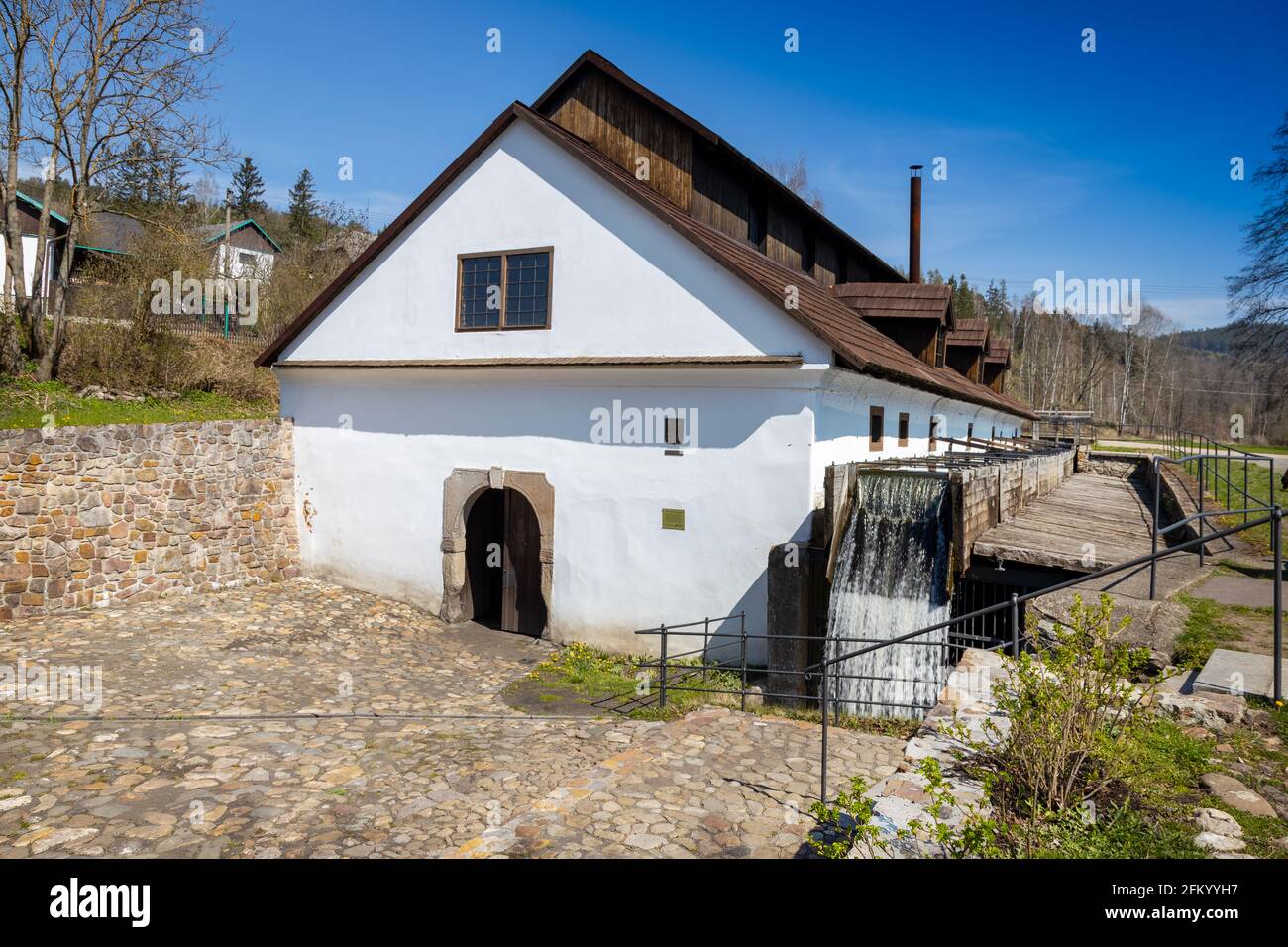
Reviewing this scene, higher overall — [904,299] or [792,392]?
[904,299]

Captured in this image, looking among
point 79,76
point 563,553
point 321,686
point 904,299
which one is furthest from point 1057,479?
point 79,76

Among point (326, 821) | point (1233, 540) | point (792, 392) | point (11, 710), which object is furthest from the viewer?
point (1233, 540)

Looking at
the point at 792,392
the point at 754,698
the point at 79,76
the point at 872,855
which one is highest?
the point at 79,76

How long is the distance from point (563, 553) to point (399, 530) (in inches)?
153

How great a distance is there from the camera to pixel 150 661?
10.6 meters

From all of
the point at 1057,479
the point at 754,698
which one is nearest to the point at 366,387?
the point at 754,698

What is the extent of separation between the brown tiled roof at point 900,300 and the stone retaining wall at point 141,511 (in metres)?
13.5

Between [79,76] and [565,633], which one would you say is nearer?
[565,633]

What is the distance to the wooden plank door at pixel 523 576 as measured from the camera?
14258 millimetres

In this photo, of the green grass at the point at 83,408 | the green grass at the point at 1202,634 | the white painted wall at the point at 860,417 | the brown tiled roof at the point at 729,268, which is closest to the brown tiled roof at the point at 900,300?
the brown tiled roof at the point at 729,268

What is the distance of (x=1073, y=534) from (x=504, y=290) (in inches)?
414

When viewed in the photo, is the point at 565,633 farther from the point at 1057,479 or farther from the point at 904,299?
the point at 1057,479

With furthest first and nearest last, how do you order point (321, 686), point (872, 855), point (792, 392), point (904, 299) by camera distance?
point (904, 299), point (792, 392), point (321, 686), point (872, 855)

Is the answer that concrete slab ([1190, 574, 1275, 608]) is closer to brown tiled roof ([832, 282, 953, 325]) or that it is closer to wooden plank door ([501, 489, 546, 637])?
brown tiled roof ([832, 282, 953, 325])
